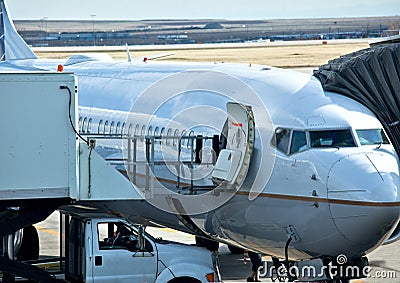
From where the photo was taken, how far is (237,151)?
17344 mm

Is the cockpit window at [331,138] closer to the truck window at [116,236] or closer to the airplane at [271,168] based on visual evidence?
A: the airplane at [271,168]

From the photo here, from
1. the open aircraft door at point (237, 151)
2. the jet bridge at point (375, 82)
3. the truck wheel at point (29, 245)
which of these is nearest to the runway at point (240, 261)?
the truck wheel at point (29, 245)

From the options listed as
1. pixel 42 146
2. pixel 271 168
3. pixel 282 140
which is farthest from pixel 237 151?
pixel 42 146

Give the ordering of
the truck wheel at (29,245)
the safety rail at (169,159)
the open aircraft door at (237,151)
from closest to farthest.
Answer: the open aircraft door at (237,151), the safety rail at (169,159), the truck wheel at (29,245)

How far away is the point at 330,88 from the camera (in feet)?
59.2

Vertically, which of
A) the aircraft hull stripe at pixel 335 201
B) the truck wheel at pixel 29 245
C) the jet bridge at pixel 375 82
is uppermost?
the jet bridge at pixel 375 82

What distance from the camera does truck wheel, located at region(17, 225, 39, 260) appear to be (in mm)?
23734

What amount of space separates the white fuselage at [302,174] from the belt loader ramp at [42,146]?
A: 297 cm

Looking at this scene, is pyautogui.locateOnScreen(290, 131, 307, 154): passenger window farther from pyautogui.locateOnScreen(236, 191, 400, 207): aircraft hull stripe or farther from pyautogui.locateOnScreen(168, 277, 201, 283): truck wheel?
pyautogui.locateOnScreen(168, 277, 201, 283): truck wheel

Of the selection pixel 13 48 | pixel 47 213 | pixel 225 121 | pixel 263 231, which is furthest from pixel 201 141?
pixel 13 48

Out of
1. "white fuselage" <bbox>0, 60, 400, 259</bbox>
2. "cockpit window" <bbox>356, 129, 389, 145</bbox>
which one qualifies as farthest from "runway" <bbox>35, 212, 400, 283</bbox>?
"cockpit window" <bbox>356, 129, 389, 145</bbox>

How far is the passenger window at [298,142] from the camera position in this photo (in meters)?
16.9

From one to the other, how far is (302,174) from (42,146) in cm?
429

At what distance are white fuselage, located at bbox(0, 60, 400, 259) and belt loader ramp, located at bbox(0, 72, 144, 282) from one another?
2973mm
